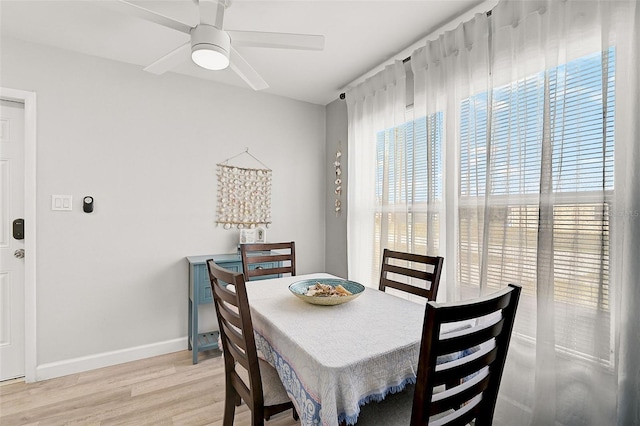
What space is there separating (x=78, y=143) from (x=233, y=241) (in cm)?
147

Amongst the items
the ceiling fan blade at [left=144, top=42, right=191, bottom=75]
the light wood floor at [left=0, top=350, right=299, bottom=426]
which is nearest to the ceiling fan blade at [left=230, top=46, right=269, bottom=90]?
the ceiling fan blade at [left=144, top=42, right=191, bottom=75]

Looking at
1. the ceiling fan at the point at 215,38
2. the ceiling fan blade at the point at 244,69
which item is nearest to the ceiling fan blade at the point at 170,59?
the ceiling fan at the point at 215,38

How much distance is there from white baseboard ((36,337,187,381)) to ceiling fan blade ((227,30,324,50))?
250 cm

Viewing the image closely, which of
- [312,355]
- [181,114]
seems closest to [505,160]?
[312,355]

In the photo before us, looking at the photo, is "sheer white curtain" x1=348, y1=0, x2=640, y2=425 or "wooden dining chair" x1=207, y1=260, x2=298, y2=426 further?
"sheer white curtain" x1=348, y1=0, x2=640, y2=425

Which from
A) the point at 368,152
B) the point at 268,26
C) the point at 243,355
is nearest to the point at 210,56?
the point at 268,26

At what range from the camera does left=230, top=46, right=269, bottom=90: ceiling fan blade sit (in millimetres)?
1809

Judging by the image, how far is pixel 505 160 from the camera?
1.74 meters

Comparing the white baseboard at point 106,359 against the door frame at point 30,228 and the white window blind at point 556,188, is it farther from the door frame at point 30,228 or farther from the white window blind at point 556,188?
the white window blind at point 556,188

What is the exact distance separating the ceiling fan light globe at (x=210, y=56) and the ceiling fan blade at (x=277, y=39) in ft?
0.41

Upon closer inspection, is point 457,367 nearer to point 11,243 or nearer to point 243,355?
point 243,355

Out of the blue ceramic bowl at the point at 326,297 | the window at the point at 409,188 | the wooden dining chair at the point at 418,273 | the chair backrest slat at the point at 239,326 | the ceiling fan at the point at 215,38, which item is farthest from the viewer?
the window at the point at 409,188

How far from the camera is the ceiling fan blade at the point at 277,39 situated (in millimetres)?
1632

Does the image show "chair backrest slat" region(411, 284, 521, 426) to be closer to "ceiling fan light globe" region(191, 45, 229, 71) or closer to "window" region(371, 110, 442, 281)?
"window" region(371, 110, 442, 281)
